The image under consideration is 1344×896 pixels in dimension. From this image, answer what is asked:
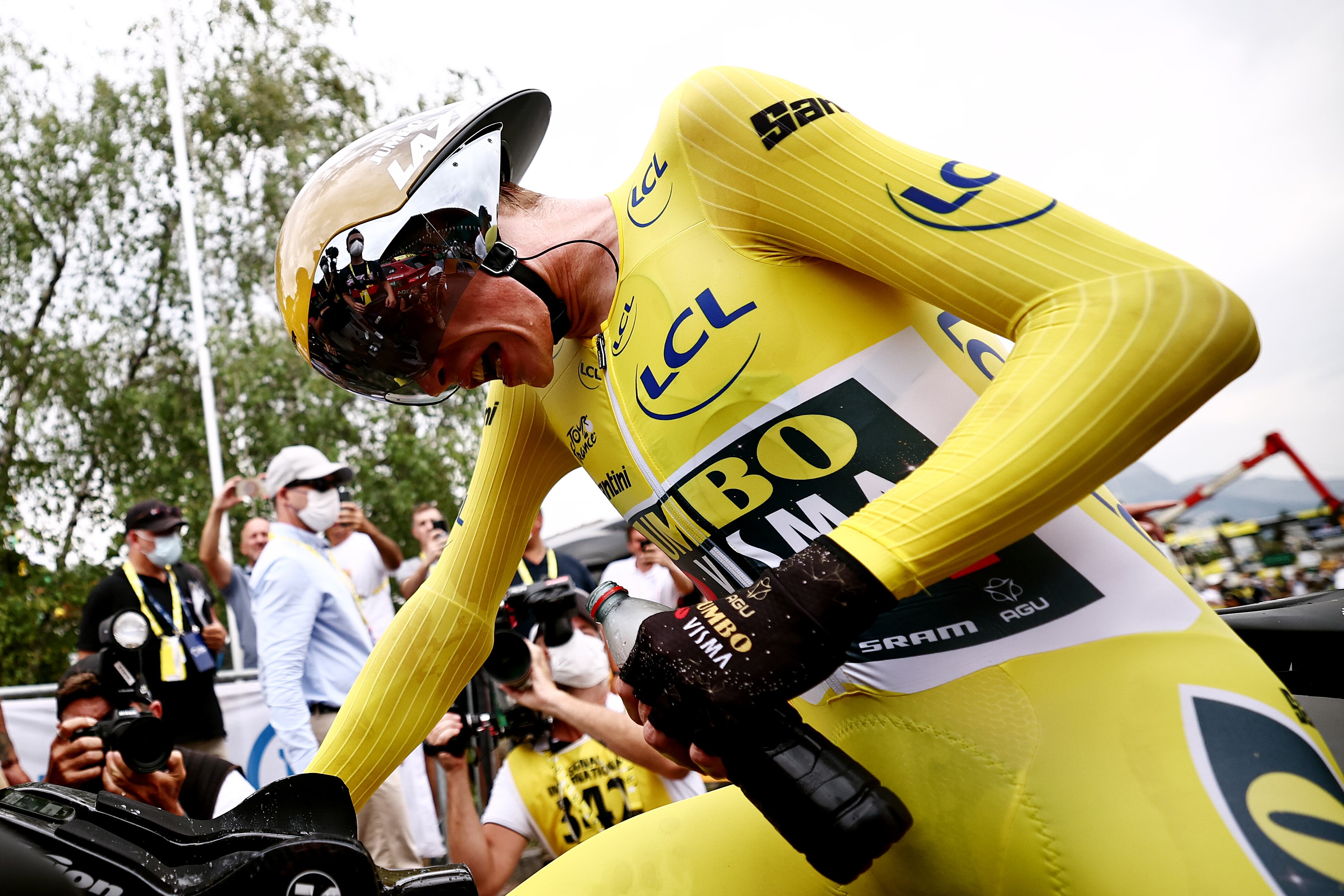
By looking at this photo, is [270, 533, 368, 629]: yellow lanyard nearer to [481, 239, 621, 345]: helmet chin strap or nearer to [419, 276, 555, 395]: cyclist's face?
[419, 276, 555, 395]: cyclist's face

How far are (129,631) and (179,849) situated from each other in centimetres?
367

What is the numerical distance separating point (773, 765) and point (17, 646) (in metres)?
13.4

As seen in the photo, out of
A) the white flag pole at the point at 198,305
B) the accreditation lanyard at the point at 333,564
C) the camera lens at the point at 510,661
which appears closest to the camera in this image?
the camera lens at the point at 510,661

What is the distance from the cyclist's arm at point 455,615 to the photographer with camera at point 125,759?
6.04ft

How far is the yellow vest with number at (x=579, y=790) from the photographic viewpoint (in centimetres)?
359

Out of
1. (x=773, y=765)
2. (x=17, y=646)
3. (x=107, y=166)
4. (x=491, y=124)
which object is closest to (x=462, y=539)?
(x=491, y=124)

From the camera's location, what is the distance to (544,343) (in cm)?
151

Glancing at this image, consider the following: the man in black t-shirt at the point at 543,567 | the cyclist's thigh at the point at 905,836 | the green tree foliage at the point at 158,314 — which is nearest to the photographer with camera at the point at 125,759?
the man in black t-shirt at the point at 543,567

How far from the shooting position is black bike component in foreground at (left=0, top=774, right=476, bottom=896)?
0.91m

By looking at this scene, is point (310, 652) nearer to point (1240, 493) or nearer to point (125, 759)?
point (125, 759)

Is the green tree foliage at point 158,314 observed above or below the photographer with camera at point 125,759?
above

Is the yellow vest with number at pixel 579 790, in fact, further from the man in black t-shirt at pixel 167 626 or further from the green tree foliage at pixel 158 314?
the green tree foliage at pixel 158 314

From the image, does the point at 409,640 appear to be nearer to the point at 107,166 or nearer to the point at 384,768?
the point at 384,768

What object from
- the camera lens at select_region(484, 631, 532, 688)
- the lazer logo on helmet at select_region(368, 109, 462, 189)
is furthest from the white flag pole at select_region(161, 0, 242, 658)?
the lazer logo on helmet at select_region(368, 109, 462, 189)
